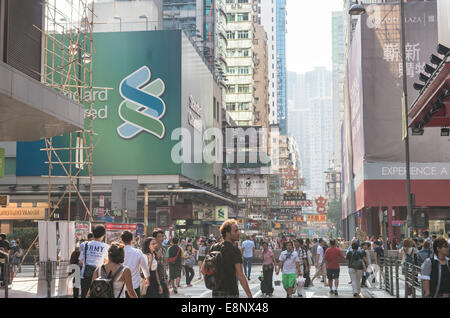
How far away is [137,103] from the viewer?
53.2 m

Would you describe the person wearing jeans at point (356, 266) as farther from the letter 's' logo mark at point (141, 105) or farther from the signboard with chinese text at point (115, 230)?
the letter 's' logo mark at point (141, 105)

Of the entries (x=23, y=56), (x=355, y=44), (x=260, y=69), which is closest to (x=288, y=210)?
Answer: (x=260, y=69)

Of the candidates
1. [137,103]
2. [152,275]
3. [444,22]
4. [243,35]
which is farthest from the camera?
[243,35]

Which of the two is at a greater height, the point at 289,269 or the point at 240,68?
the point at 240,68

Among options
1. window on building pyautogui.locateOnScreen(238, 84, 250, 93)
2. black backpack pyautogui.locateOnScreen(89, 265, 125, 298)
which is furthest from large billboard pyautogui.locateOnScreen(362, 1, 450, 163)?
window on building pyautogui.locateOnScreen(238, 84, 250, 93)

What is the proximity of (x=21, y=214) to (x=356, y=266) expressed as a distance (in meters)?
37.3

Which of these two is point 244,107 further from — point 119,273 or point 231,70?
point 119,273

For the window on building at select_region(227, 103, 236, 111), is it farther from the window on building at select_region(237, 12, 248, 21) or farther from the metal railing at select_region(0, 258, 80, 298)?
the metal railing at select_region(0, 258, 80, 298)

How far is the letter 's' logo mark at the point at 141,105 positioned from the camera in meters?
53.1

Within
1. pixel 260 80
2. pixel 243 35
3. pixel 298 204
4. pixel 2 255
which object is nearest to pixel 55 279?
pixel 2 255

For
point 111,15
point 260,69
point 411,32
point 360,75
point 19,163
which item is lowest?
point 19,163

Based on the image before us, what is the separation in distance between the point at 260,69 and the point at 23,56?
11347 cm
